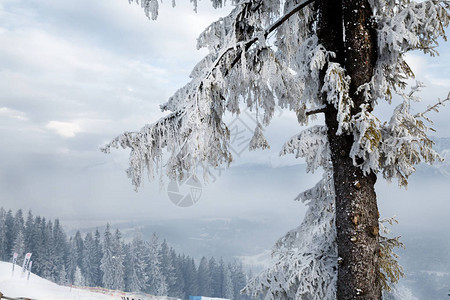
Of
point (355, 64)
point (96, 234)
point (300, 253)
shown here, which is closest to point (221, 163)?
point (300, 253)

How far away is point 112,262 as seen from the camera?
1796 inches

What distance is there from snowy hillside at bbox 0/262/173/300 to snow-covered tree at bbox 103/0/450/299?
3106 cm

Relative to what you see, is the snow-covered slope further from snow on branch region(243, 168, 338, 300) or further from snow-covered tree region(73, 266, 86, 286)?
snow on branch region(243, 168, 338, 300)

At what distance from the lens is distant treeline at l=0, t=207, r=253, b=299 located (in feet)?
152

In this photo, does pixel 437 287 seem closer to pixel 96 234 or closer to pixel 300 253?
pixel 96 234

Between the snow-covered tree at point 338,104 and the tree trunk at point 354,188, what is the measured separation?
0.01 meters

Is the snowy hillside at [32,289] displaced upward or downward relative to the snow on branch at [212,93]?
downward

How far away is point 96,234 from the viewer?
2055 inches

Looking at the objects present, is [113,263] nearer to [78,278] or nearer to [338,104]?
[78,278]

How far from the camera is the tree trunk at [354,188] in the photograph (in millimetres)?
4352

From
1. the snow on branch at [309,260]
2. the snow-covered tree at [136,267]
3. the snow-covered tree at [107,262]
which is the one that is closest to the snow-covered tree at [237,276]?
the snow-covered tree at [136,267]

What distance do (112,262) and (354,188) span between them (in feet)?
148

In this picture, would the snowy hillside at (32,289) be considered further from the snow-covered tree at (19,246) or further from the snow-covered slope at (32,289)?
the snow-covered tree at (19,246)

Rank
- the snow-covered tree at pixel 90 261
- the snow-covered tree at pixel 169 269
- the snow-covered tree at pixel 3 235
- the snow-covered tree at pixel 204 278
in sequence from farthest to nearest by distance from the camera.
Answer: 1. the snow-covered tree at pixel 204 278
2. the snow-covered tree at pixel 90 261
3. the snow-covered tree at pixel 169 269
4. the snow-covered tree at pixel 3 235
